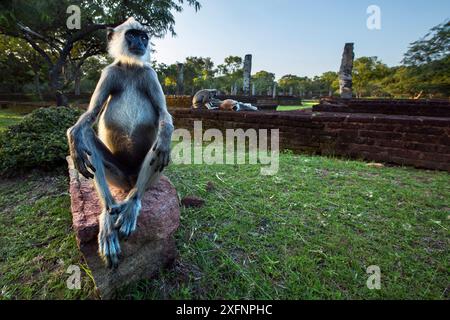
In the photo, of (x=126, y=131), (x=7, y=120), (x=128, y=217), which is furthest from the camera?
(x=7, y=120)

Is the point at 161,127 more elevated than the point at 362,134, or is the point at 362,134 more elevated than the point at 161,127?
the point at 161,127

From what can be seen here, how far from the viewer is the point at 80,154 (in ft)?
5.85

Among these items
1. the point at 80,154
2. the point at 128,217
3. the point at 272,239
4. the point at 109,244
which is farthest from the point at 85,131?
the point at 272,239

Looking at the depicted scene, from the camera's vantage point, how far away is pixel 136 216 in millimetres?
1730

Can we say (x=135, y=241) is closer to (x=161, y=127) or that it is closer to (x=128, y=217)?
(x=128, y=217)

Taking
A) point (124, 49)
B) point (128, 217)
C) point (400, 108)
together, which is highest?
point (124, 49)

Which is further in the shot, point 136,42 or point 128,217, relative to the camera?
point 136,42

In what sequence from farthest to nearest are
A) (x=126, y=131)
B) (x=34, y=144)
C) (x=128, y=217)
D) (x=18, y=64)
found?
1. (x=18, y=64)
2. (x=34, y=144)
3. (x=126, y=131)
4. (x=128, y=217)

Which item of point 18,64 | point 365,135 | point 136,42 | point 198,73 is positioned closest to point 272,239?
point 136,42

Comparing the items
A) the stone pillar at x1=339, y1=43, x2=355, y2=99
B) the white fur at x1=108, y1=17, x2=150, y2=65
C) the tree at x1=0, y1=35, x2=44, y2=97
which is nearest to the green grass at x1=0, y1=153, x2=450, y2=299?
the white fur at x1=108, y1=17, x2=150, y2=65

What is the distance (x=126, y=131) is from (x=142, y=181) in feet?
1.73
